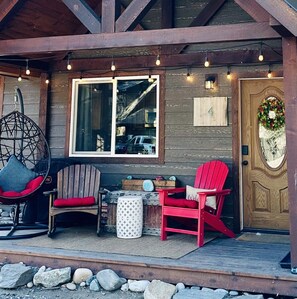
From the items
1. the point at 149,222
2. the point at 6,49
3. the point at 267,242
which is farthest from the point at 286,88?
the point at 6,49

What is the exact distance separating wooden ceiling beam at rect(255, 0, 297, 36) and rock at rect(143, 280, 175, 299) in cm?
217

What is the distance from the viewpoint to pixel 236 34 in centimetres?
312

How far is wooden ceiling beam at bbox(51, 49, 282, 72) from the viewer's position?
4.67 metres

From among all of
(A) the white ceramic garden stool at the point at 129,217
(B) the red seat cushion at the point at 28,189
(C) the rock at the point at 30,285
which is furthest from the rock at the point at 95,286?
(B) the red seat cushion at the point at 28,189

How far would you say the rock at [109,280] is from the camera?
311 cm

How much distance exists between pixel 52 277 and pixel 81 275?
250mm

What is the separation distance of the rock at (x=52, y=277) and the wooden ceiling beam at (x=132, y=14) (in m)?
2.27

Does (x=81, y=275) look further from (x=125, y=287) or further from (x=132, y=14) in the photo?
(x=132, y=14)

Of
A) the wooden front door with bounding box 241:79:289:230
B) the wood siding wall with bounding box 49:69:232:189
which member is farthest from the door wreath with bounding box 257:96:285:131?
the wood siding wall with bounding box 49:69:232:189

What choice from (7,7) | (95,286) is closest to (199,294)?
(95,286)

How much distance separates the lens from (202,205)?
384cm

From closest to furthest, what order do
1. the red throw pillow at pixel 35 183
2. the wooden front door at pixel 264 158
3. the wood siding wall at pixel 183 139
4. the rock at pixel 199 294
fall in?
1. the rock at pixel 199 294
2. the red throw pillow at pixel 35 183
3. the wooden front door at pixel 264 158
4. the wood siding wall at pixel 183 139

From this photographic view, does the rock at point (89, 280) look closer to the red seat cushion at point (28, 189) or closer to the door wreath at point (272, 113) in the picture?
the red seat cushion at point (28, 189)

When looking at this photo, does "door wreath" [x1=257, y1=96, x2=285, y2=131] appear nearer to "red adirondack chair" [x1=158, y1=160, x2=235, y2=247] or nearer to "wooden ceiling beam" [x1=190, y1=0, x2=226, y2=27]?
"red adirondack chair" [x1=158, y1=160, x2=235, y2=247]
